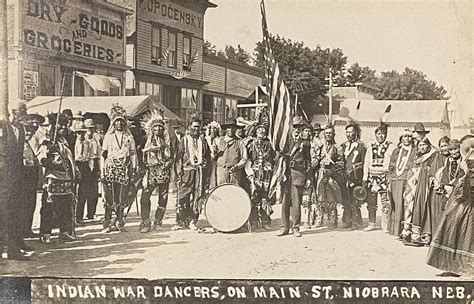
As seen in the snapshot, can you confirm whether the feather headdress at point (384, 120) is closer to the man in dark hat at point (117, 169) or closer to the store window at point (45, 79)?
the man in dark hat at point (117, 169)

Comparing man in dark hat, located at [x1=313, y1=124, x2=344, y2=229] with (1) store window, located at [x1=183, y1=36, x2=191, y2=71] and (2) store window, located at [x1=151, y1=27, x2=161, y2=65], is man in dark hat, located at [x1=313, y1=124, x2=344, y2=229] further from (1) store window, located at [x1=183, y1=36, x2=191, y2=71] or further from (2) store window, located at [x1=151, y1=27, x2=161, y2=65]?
(2) store window, located at [x1=151, y1=27, x2=161, y2=65]

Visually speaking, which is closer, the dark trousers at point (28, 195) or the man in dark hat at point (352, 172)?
the dark trousers at point (28, 195)

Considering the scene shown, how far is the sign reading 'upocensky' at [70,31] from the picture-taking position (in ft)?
16.4

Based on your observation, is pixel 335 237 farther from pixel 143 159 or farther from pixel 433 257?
pixel 143 159

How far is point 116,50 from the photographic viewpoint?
519cm

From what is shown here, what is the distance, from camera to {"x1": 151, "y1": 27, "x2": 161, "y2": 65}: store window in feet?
17.1

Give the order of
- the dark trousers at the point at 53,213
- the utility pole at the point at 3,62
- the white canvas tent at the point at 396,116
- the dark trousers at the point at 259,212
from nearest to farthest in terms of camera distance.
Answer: the utility pole at the point at 3,62
the white canvas tent at the point at 396,116
the dark trousers at the point at 53,213
the dark trousers at the point at 259,212

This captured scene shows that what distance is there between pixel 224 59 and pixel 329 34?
0.91 m

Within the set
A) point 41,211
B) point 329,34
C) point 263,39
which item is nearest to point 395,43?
point 329,34

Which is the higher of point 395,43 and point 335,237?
point 395,43

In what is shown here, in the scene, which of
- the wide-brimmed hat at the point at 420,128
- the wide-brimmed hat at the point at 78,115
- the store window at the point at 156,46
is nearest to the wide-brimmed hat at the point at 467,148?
the wide-brimmed hat at the point at 420,128

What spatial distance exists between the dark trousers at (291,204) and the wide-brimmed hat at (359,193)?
1.51 feet

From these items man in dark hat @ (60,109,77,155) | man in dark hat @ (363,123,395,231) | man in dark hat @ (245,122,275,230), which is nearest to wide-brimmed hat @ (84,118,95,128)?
man in dark hat @ (60,109,77,155)

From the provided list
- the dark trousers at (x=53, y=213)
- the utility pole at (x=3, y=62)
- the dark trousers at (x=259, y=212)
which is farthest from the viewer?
the dark trousers at (x=259, y=212)
